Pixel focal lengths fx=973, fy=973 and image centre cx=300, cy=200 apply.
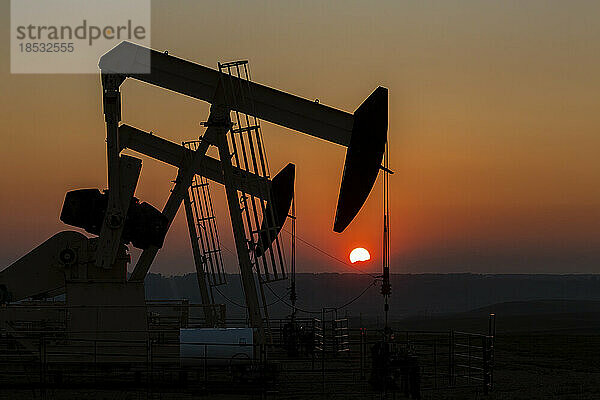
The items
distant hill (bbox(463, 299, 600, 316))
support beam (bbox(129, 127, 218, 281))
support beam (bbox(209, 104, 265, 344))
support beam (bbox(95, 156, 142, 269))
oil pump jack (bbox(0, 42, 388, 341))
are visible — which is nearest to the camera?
oil pump jack (bbox(0, 42, 388, 341))

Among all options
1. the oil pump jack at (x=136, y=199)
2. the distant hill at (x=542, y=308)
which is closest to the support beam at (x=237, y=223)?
the oil pump jack at (x=136, y=199)

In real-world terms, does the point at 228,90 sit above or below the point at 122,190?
above

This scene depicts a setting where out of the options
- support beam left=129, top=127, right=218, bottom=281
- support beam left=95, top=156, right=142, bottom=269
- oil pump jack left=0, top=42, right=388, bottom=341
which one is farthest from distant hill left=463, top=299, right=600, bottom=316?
support beam left=95, top=156, right=142, bottom=269

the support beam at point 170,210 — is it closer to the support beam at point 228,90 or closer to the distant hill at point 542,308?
the support beam at point 228,90

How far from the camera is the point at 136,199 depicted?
907 inches

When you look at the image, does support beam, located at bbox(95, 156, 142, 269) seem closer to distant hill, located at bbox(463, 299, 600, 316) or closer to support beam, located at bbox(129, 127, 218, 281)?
support beam, located at bbox(129, 127, 218, 281)

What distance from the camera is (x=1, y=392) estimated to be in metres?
20.3

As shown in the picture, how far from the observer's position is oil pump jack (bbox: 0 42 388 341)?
63.9 feet

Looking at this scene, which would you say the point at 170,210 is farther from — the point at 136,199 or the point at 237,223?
the point at 237,223

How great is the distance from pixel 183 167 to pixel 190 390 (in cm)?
940

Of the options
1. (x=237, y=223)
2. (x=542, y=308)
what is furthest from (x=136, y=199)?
(x=542, y=308)

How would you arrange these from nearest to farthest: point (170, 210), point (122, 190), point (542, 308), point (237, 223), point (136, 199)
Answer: point (237, 223) → point (122, 190) → point (136, 199) → point (170, 210) → point (542, 308)

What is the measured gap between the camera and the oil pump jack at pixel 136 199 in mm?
19475

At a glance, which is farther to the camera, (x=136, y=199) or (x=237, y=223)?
(x=136, y=199)
